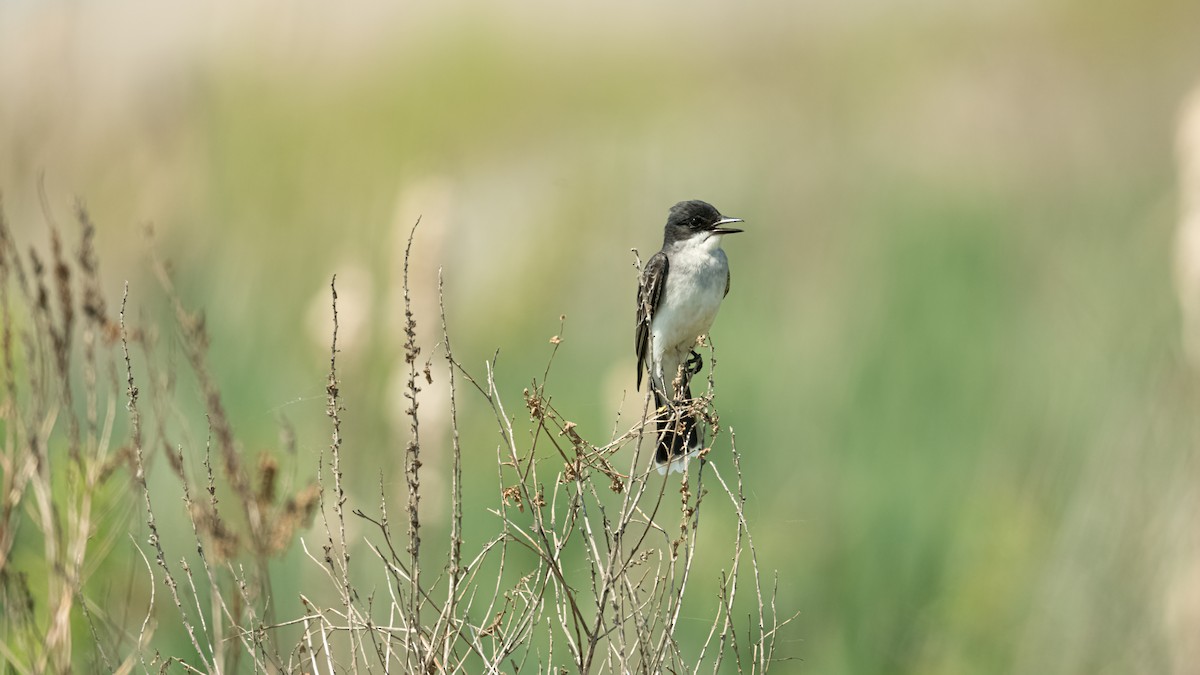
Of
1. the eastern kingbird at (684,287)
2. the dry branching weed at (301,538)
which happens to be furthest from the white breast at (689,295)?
the dry branching weed at (301,538)

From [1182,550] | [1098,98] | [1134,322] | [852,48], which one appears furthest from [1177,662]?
Answer: [852,48]

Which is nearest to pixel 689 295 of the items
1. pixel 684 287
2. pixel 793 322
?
pixel 684 287

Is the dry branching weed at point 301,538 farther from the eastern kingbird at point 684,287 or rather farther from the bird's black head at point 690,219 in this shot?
the bird's black head at point 690,219

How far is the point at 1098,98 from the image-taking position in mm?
11867

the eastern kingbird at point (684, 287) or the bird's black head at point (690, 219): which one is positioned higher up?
the bird's black head at point (690, 219)

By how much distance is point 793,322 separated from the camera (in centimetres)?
805

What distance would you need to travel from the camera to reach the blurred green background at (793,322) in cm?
623

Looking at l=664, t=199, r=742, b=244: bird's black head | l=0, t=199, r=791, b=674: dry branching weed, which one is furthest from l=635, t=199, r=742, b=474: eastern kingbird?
l=0, t=199, r=791, b=674: dry branching weed

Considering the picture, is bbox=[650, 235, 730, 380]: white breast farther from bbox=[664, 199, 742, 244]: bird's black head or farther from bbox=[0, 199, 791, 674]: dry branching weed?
bbox=[0, 199, 791, 674]: dry branching weed

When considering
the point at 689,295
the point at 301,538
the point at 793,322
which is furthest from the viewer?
the point at 793,322

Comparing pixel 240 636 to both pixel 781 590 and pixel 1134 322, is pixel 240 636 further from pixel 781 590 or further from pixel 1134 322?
pixel 1134 322

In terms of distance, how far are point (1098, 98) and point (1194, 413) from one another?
20.9ft

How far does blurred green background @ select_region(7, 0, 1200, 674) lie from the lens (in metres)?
6.23

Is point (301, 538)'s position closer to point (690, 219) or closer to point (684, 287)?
point (684, 287)
